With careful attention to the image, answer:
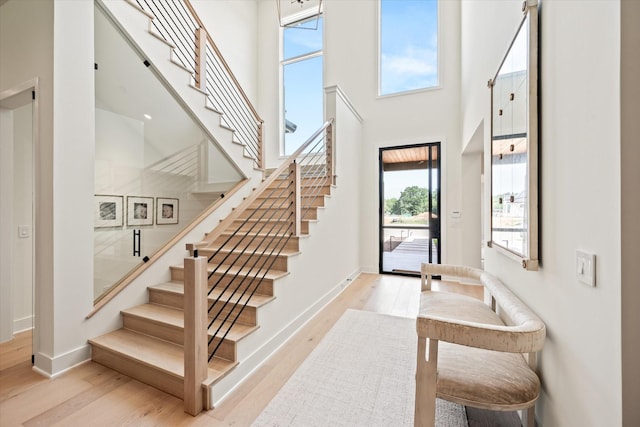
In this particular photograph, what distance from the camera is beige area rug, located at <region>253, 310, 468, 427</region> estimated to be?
1.53 metres

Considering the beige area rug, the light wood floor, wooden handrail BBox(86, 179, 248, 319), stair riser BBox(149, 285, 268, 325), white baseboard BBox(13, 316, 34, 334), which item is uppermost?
wooden handrail BBox(86, 179, 248, 319)

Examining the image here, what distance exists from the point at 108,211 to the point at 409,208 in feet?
13.4

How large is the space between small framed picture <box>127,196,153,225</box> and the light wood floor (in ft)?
4.09

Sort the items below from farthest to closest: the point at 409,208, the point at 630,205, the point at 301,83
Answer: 1. the point at 301,83
2. the point at 409,208
3. the point at 630,205

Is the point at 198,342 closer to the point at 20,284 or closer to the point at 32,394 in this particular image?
the point at 32,394

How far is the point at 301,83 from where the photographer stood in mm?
5773

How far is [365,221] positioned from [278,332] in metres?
2.94

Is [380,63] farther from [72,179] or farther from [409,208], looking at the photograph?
[72,179]

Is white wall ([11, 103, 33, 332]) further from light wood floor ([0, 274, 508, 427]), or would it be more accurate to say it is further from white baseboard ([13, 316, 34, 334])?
light wood floor ([0, 274, 508, 427])

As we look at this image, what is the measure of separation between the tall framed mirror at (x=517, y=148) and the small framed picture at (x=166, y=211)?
3.07 m

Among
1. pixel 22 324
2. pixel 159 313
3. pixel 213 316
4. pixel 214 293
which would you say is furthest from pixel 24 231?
pixel 213 316

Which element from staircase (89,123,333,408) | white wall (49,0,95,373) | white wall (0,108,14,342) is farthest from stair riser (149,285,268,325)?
white wall (0,108,14,342)

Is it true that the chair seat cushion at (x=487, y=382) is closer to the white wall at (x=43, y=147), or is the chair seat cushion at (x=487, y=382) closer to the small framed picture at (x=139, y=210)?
the white wall at (x=43, y=147)

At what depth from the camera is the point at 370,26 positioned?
491cm
